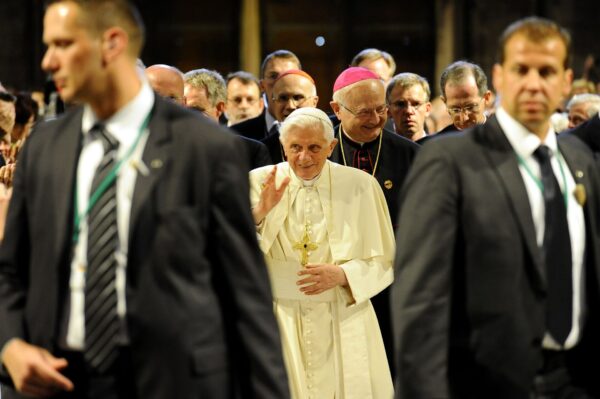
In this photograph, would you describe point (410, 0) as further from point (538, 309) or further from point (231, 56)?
point (538, 309)

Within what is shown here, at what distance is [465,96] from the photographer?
750 cm

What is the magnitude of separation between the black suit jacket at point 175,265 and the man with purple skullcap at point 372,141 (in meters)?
3.56

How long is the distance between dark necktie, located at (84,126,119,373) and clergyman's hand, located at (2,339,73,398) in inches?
3.7

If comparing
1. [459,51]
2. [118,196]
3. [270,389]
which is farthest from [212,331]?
[459,51]

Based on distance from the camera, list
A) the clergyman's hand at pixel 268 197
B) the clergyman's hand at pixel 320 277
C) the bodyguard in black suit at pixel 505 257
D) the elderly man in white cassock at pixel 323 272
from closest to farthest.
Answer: the bodyguard in black suit at pixel 505 257
the clergyman's hand at pixel 268 197
the clergyman's hand at pixel 320 277
the elderly man in white cassock at pixel 323 272

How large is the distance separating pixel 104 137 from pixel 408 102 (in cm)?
484

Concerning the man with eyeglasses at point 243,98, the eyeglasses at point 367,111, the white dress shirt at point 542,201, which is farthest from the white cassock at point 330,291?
the man with eyeglasses at point 243,98

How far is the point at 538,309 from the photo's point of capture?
3.65 meters

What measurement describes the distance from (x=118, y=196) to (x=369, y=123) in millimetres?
3844

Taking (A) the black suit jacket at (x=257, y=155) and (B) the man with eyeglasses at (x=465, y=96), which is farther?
(B) the man with eyeglasses at (x=465, y=96)

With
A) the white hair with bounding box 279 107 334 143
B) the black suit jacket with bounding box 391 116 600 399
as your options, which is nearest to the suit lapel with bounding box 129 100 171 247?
the black suit jacket with bounding box 391 116 600 399

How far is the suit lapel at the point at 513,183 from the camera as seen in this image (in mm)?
3627

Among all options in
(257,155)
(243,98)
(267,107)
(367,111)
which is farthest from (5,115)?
(243,98)

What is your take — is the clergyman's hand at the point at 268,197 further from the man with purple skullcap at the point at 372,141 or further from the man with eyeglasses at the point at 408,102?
the man with eyeglasses at the point at 408,102
